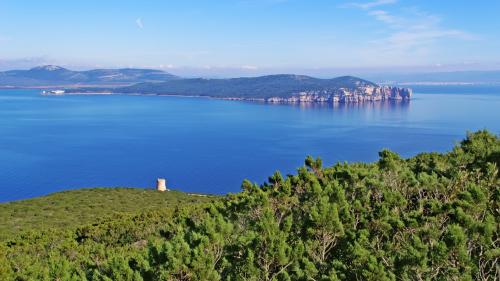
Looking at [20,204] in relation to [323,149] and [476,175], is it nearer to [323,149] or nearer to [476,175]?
[476,175]

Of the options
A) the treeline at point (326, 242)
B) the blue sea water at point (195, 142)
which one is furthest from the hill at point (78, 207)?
the blue sea water at point (195, 142)

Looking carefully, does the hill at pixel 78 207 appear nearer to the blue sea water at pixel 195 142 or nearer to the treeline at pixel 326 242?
the treeline at pixel 326 242

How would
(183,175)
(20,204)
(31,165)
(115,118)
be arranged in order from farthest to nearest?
(115,118) < (31,165) < (183,175) < (20,204)

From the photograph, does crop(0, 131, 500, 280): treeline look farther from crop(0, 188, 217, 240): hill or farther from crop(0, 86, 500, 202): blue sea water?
crop(0, 86, 500, 202): blue sea water

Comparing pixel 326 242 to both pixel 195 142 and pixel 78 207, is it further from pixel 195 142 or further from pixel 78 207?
pixel 195 142

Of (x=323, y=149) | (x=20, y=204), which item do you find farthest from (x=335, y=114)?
(x=20, y=204)

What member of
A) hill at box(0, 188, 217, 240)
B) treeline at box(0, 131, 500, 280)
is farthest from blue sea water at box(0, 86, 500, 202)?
treeline at box(0, 131, 500, 280)

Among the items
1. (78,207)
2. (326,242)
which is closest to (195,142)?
(78,207)
